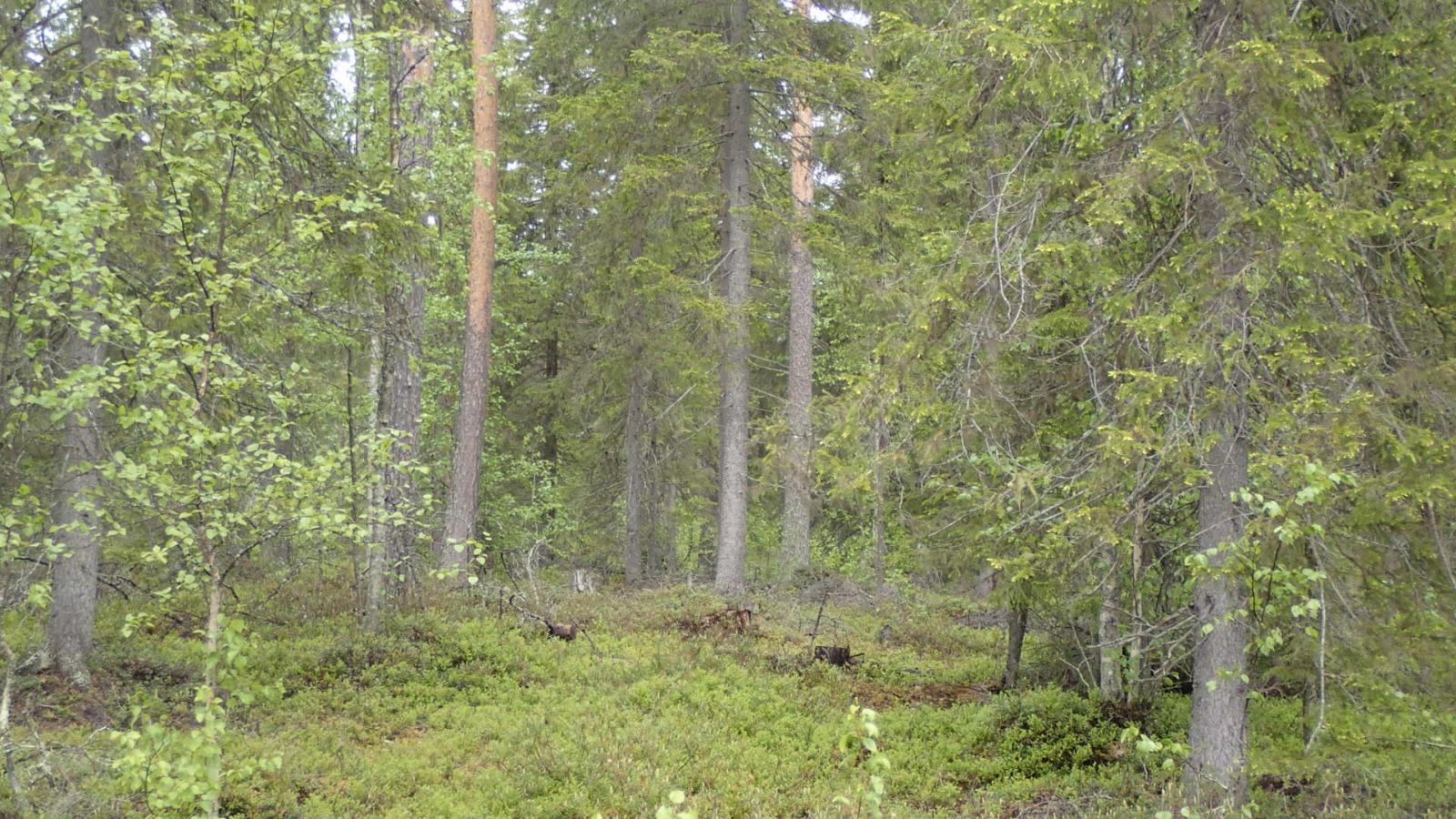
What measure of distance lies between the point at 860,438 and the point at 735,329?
273 inches

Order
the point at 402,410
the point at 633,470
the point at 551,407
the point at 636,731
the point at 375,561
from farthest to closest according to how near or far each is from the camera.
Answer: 1. the point at 551,407
2. the point at 633,470
3. the point at 402,410
4. the point at 375,561
5. the point at 636,731

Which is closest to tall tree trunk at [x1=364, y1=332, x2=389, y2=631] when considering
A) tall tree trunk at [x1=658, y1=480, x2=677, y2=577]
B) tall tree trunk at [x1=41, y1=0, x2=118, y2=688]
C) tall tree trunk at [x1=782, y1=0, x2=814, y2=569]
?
tall tree trunk at [x1=41, y1=0, x2=118, y2=688]

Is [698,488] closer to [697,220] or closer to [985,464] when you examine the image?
[697,220]

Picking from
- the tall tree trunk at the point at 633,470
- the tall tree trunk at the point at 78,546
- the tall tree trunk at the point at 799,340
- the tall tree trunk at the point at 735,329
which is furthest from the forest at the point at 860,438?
the tall tree trunk at the point at 633,470

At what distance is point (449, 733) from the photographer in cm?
827

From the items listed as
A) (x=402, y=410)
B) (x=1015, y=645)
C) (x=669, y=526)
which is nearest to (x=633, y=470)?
(x=669, y=526)

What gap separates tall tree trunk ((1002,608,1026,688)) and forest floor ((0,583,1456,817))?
0.81ft

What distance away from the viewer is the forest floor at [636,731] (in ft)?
20.9

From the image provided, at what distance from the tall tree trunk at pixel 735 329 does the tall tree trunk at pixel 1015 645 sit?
5.98 meters

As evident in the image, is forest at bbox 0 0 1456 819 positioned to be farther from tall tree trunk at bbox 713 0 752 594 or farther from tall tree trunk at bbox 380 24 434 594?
tall tree trunk at bbox 713 0 752 594

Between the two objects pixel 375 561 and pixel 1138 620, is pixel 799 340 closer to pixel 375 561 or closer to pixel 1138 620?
pixel 375 561

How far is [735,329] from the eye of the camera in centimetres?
1442

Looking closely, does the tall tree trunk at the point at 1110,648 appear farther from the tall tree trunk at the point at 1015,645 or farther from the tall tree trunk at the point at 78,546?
the tall tree trunk at the point at 78,546

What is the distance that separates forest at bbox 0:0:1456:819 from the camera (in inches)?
209
